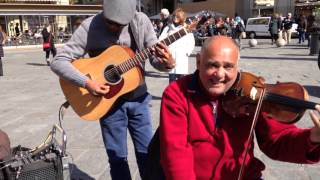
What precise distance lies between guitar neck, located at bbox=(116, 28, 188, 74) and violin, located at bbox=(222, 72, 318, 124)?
3.55ft

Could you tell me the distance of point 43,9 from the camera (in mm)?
28875

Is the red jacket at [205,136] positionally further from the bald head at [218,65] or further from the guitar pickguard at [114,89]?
the guitar pickguard at [114,89]

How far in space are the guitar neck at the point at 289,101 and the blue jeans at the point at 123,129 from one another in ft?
4.61

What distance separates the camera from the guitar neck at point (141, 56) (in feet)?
10.0

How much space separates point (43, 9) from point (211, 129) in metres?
28.5

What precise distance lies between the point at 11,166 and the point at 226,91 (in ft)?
5.08

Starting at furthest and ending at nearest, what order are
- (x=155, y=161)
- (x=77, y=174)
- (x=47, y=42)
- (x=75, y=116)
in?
(x=47, y=42) → (x=75, y=116) → (x=77, y=174) → (x=155, y=161)

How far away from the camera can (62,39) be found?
29.8 metres

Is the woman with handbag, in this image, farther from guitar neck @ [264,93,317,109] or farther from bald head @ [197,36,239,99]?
guitar neck @ [264,93,317,109]

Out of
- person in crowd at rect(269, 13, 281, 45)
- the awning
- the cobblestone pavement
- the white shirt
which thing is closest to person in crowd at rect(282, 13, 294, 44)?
person in crowd at rect(269, 13, 281, 45)

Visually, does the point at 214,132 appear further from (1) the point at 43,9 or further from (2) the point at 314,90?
(1) the point at 43,9

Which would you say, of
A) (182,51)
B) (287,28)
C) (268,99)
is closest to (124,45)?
(268,99)

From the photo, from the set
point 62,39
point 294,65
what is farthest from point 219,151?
point 62,39

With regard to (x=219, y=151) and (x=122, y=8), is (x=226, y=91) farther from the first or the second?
(x=122, y=8)
